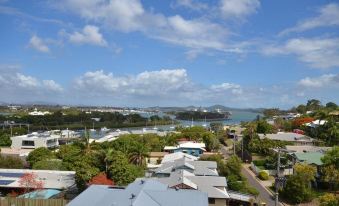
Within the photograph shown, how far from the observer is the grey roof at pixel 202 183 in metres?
36.4

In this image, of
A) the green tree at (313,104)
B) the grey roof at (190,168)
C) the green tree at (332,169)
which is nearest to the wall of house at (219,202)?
the grey roof at (190,168)

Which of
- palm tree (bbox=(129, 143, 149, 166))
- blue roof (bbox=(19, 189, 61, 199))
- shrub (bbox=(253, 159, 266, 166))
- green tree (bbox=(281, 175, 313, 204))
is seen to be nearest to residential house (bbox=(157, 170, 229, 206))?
green tree (bbox=(281, 175, 313, 204))

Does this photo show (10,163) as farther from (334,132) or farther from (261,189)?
(334,132)

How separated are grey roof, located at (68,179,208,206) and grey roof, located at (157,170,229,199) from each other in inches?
248

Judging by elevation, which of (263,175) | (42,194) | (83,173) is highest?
(83,173)

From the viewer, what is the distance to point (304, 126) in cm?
9869

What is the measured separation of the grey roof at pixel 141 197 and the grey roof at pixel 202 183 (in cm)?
630

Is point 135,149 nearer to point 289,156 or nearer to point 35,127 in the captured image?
point 289,156

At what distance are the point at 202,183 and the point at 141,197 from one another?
471 inches

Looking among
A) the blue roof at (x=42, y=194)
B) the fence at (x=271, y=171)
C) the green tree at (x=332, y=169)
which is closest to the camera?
the blue roof at (x=42, y=194)

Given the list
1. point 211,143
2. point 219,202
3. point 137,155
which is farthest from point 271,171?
point 211,143

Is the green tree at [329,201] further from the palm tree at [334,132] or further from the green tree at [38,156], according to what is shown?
the palm tree at [334,132]

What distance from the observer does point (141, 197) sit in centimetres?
2756

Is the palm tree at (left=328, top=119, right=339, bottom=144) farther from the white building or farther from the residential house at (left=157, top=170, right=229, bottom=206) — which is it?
the white building
